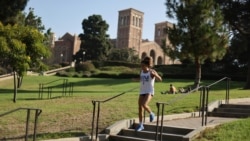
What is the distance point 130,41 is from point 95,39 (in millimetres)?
54236

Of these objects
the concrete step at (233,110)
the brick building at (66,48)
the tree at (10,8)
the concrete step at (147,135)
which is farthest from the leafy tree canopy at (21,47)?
the brick building at (66,48)

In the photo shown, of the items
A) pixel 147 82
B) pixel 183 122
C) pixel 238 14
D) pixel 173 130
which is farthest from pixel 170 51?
pixel 147 82

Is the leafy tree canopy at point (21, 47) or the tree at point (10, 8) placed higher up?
the tree at point (10, 8)

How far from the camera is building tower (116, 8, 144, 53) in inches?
5359

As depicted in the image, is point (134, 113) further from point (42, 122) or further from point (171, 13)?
point (171, 13)

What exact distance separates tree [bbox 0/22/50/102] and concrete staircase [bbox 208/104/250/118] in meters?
9.38

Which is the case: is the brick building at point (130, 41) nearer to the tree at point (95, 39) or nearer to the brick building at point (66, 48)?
the brick building at point (66, 48)

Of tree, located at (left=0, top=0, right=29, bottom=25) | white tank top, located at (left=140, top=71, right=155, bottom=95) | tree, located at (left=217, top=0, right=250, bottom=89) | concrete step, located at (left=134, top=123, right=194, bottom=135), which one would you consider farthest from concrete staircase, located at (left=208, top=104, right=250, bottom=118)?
tree, located at (left=0, top=0, right=29, bottom=25)

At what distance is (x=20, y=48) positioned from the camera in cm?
1880

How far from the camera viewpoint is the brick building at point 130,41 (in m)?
120

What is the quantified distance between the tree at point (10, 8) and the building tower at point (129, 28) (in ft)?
348

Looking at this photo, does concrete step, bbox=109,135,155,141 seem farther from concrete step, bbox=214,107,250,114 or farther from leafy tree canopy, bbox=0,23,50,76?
leafy tree canopy, bbox=0,23,50,76

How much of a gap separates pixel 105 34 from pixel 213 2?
61865mm

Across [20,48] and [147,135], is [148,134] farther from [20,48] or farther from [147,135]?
[20,48]
